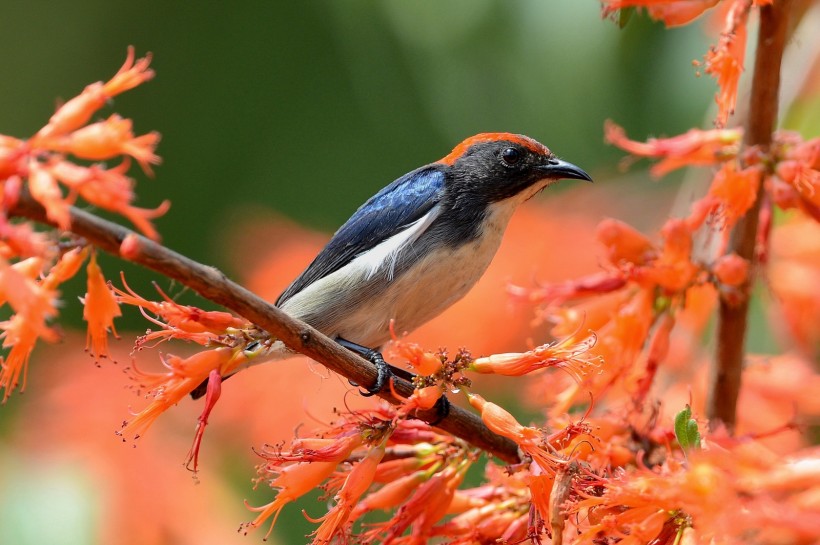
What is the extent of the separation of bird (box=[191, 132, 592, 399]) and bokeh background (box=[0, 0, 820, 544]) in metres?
0.25

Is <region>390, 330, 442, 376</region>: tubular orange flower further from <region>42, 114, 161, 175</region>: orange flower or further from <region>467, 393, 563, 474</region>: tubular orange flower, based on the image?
<region>42, 114, 161, 175</region>: orange flower

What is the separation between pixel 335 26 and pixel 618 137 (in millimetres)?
2643

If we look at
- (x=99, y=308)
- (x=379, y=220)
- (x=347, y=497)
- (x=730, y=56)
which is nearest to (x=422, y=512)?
(x=347, y=497)

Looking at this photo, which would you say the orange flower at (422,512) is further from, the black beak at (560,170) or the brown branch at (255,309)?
the black beak at (560,170)

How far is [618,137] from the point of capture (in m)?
3.37

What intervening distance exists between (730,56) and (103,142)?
168cm

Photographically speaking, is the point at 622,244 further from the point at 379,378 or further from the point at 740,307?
the point at 379,378

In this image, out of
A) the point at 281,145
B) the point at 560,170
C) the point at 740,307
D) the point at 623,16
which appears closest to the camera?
the point at 623,16

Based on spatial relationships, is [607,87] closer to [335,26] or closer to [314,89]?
[335,26]

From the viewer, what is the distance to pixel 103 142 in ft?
6.07

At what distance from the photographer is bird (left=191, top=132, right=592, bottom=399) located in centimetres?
365

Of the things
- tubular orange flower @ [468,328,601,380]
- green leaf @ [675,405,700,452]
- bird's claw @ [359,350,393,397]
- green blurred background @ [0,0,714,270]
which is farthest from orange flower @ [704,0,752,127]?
green blurred background @ [0,0,714,270]

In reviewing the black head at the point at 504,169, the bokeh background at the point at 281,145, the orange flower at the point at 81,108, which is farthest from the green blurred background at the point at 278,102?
the orange flower at the point at 81,108

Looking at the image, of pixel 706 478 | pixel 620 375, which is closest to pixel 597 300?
pixel 620 375
